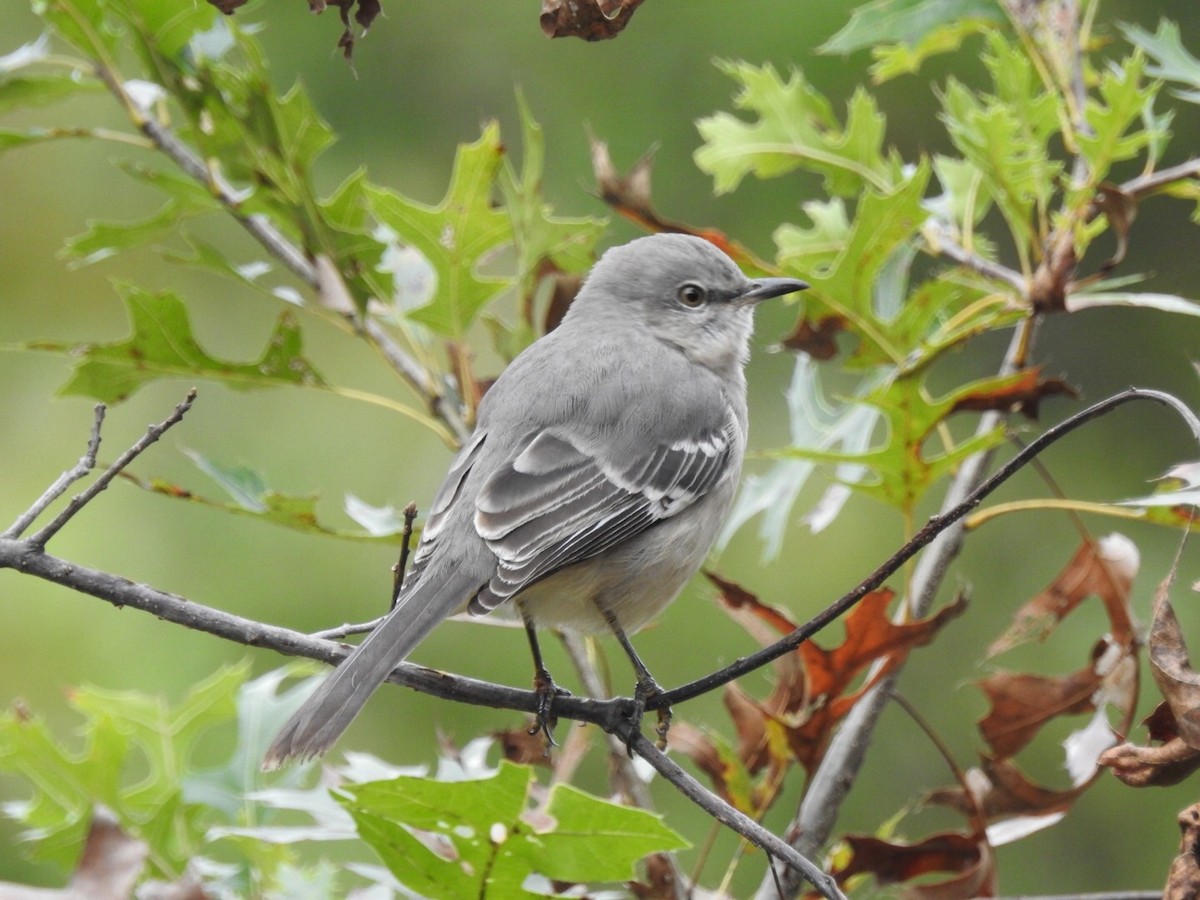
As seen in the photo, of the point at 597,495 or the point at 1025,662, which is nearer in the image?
the point at 597,495

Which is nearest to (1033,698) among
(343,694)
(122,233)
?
(343,694)

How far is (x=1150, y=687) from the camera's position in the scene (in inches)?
219

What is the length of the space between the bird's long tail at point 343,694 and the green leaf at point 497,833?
0.22 m

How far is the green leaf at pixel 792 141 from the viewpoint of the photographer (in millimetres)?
3434

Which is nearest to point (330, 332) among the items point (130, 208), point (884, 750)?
point (130, 208)

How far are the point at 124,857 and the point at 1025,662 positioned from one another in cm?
491

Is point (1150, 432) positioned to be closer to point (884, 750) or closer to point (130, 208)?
point (884, 750)

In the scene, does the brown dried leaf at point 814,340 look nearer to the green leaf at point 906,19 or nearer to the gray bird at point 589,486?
the gray bird at point 589,486

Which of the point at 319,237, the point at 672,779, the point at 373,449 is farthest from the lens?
the point at 373,449

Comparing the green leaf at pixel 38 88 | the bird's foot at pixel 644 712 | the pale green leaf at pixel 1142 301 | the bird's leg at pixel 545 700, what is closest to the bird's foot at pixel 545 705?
the bird's leg at pixel 545 700

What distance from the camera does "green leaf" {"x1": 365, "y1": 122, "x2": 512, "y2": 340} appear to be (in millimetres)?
3205

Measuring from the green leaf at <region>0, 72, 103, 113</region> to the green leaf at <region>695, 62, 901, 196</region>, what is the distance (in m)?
1.47

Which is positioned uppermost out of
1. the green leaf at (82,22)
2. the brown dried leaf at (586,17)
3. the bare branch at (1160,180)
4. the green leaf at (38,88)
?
the brown dried leaf at (586,17)

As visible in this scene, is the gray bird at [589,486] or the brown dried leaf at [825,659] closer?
the brown dried leaf at [825,659]
